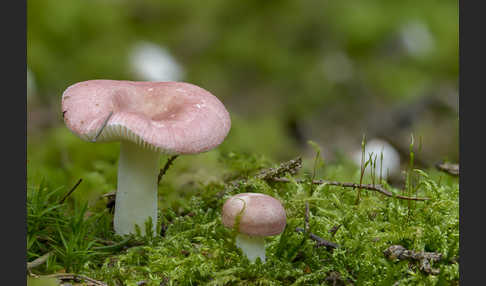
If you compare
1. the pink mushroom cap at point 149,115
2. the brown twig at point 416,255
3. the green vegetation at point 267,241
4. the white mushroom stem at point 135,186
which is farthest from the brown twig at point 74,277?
the brown twig at point 416,255

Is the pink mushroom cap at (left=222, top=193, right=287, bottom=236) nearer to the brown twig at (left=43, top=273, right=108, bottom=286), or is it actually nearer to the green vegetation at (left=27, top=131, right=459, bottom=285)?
the green vegetation at (left=27, top=131, right=459, bottom=285)

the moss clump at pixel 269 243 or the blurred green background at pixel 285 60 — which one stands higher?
the blurred green background at pixel 285 60

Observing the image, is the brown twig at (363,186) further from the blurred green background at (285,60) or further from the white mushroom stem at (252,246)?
the blurred green background at (285,60)

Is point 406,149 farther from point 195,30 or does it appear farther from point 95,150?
point 195,30

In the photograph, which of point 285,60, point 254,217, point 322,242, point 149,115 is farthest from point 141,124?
point 285,60

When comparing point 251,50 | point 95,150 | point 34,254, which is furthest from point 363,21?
point 34,254

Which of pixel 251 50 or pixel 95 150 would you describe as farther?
pixel 251 50

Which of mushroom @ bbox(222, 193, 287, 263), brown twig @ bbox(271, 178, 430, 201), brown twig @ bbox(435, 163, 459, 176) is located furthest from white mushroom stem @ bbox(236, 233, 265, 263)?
brown twig @ bbox(435, 163, 459, 176)
